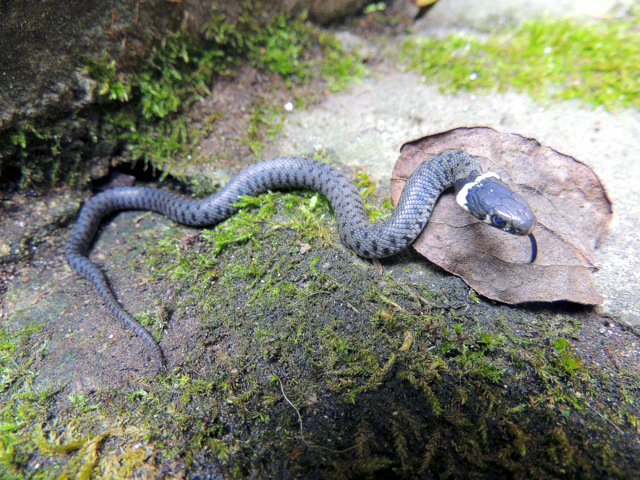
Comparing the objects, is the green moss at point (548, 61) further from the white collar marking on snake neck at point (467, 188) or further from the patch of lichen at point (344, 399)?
the patch of lichen at point (344, 399)

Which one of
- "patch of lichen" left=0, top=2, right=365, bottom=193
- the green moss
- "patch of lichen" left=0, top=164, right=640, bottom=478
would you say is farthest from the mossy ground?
the green moss

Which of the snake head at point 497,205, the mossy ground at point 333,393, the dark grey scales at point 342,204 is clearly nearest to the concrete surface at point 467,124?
the dark grey scales at point 342,204

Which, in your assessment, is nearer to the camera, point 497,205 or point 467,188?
point 497,205

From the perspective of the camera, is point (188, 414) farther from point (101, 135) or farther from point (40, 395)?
point (101, 135)

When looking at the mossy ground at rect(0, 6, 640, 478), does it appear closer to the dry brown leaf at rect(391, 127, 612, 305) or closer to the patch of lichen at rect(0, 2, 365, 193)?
→ the dry brown leaf at rect(391, 127, 612, 305)

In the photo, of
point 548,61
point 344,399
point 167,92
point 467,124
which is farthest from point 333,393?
point 548,61

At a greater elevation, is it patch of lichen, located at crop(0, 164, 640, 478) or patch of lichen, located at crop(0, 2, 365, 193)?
patch of lichen, located at crop(0, 2, 365, 193)

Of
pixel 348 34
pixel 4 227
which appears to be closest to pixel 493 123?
pixel 348 34

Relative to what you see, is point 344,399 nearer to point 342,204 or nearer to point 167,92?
point 342,204
